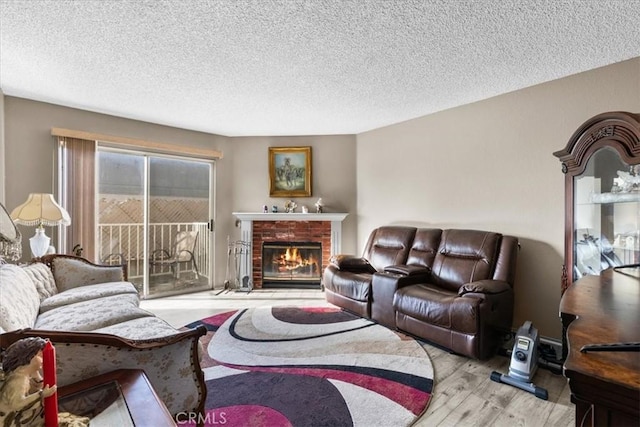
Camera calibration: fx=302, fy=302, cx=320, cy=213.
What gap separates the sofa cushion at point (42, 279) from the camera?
96.8 inches

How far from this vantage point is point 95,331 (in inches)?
73.5

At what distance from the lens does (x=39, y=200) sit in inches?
117

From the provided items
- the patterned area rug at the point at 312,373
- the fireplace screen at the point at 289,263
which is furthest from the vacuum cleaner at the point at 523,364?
the fireplace screen at the point at 289,263

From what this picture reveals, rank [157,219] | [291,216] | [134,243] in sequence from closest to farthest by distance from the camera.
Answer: [134,243]
[157,219]
[291,216]

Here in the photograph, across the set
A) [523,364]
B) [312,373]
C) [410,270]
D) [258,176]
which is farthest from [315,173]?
[523,364]

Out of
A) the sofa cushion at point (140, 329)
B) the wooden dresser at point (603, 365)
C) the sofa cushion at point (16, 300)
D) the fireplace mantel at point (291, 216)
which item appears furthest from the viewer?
the fireplace mantel at point (291, 216)

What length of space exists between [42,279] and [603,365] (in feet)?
11.7

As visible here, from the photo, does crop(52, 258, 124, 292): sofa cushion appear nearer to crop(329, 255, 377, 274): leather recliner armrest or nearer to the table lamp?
the table lamp

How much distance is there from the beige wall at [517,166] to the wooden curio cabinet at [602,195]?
0.38 meters

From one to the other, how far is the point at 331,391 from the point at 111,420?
143 centimetres

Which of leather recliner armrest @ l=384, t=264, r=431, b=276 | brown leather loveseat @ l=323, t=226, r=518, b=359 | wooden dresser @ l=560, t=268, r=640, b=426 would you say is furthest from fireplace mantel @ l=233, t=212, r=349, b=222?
wooden dresser @ l=560, t=268, r=640, b=426

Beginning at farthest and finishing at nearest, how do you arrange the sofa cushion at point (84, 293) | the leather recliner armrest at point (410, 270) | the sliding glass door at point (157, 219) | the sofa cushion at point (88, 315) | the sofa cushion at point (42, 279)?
the sliding glass door at point (157, 219) → the leather recliner armrest at point (410, 270) → the sofa cushion at point (42, 279) → the sofa cushion at point (84, 293) → the sofa cushion at point (88, 315)

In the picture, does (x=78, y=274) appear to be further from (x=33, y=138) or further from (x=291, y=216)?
(x=291, y=216)

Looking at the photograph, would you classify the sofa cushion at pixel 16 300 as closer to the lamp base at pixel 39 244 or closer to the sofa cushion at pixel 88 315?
the sofa cushion at pixel 88 315
